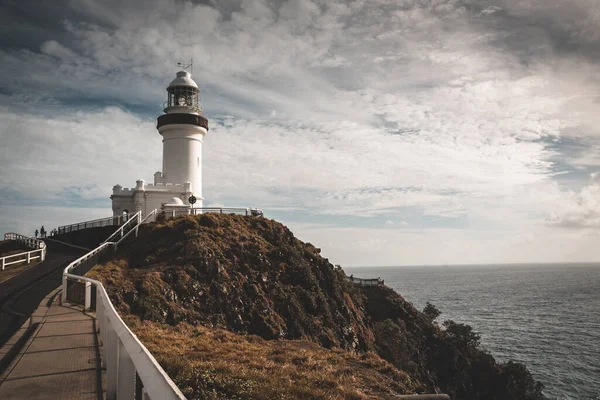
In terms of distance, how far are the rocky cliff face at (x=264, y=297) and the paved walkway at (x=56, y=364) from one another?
863 cm

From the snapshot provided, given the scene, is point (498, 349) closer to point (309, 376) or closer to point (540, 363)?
point (540, 363)

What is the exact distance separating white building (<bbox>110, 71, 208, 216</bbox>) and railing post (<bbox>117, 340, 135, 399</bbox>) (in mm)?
34812

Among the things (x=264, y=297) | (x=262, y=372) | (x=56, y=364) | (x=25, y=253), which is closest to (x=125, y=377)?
(x=56, y=364)

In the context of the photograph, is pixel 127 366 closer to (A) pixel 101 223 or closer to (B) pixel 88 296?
(B) pixel 88 296

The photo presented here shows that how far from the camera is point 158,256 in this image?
84.6 ft

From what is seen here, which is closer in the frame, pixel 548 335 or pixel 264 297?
pixel 264 297

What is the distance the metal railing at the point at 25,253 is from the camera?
23744 mm

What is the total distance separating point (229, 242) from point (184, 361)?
68.2 ft

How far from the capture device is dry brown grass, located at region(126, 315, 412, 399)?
781 cm

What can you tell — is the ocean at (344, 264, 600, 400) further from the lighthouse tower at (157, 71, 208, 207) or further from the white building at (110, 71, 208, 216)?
the lighthouse tower at (157, 71, 208, 207)

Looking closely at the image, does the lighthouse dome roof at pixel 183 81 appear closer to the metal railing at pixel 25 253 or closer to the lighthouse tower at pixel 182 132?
the lighthouse tower at pixel 182 132

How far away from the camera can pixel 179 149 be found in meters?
40.0

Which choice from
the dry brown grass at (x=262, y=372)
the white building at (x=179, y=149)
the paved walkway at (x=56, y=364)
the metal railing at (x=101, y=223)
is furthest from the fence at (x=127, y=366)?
the white building at (x=179, y=149)

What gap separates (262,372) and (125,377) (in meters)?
5.88
